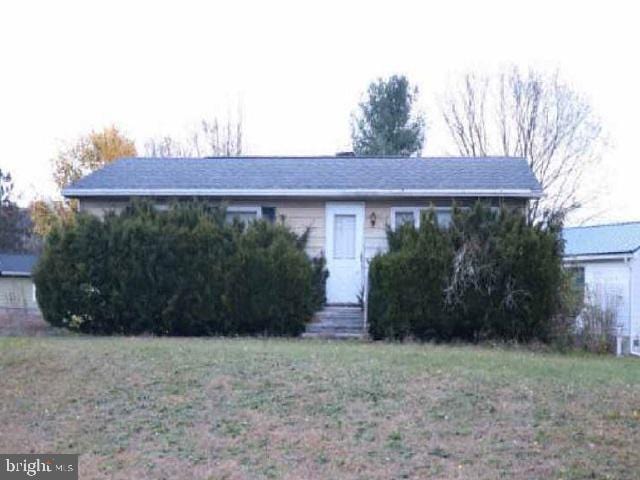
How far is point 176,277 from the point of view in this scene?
1438 cm

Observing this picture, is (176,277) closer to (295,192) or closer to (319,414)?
(295,192)

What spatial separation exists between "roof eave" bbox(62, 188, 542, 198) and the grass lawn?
4878mm

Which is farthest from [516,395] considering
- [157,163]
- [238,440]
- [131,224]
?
[157,163]

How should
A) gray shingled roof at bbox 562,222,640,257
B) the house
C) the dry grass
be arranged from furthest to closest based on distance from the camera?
gray shingled roof at bbox 562,222,640,257 < the house < the dry grass

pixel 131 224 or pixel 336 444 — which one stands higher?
pixel 131 224

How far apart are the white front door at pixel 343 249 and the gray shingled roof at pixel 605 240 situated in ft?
20.9

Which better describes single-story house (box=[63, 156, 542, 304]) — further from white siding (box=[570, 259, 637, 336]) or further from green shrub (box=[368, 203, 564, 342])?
white siding (box=[570, 259, 637, 336])

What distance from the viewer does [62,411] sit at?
28.7 ft

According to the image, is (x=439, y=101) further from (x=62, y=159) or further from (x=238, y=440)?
(x=238, y=440)

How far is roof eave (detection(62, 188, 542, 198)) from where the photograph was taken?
15.3 m

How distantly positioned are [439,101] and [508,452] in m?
29.5

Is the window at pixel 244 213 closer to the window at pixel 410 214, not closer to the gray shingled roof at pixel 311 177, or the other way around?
the gray shingled roof at pixel 311 177

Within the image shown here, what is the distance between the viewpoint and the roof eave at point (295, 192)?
50.2ft
